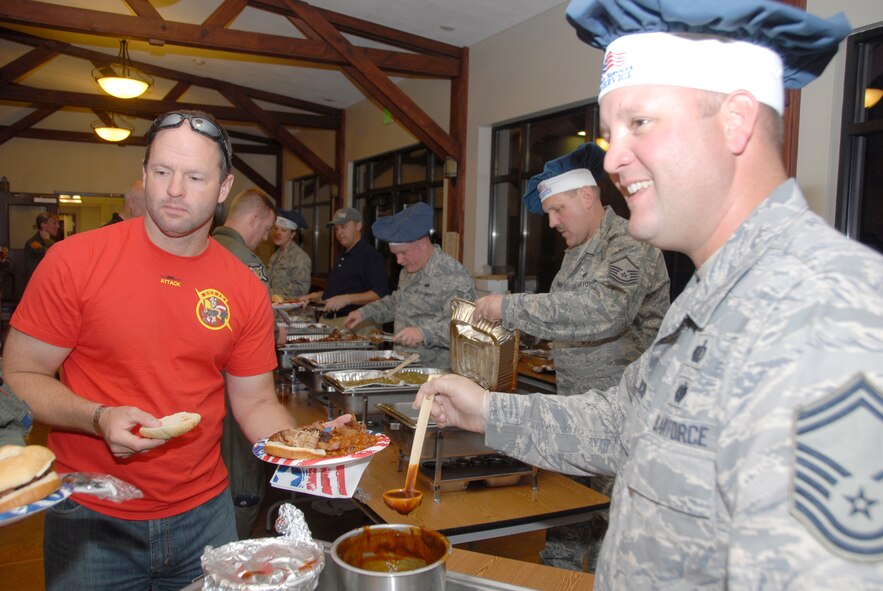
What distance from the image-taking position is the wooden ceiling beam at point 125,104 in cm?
857

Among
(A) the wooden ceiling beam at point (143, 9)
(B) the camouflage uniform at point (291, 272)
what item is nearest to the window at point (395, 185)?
(B) the camouflage uniform at point (291, 272)

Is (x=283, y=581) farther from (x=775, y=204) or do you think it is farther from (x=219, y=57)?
(x=219, y=57)

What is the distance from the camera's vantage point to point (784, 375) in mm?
587

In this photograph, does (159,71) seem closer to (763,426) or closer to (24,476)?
(24,476)

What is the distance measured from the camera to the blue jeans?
1271mm

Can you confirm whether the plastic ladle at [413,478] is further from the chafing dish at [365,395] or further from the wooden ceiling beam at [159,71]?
the wooden ceiling beam at [159,71]

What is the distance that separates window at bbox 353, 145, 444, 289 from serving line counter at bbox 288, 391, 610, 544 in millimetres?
4799

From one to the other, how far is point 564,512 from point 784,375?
4.41 ft

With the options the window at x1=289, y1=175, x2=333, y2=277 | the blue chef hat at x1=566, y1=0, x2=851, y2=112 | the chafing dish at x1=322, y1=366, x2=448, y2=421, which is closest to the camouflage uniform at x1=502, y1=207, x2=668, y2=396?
the chafing dish at x1=322, y1=366, x2=448, y2=421

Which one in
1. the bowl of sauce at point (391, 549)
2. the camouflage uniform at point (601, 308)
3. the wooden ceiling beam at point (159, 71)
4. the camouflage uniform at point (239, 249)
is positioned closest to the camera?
the bowl of sauce at point (391, 549)

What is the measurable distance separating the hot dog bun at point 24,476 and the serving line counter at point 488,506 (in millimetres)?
990

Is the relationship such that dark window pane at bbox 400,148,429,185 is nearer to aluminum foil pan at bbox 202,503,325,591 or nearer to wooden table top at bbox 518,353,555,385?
wooden table top at bbox 518,353,555,385

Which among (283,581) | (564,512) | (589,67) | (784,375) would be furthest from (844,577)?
(589,67)

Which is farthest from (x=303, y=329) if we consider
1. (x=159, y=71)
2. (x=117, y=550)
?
(x=159, y=71)
